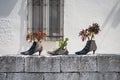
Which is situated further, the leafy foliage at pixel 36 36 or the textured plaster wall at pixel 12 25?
the textured plaster wall at pixel 12 25

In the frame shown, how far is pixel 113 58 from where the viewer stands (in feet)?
22.6

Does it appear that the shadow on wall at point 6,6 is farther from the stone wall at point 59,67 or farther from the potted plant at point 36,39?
the stone wall at point 59,67

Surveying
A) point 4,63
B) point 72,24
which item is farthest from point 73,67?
point 72,24

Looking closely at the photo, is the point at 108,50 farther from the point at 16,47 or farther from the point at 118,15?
the point at 16,47

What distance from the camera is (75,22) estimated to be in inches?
379

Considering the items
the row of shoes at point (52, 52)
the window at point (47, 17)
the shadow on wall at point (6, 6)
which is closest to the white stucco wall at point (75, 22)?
the shadow on wall at point (6, 6)

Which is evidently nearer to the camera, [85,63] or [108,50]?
[85,63]

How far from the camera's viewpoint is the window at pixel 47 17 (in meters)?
9.68

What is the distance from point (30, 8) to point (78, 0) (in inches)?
47.3

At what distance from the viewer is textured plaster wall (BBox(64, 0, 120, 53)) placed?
961cm

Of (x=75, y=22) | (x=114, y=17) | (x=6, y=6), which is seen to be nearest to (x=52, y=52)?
(x=75, y=22)

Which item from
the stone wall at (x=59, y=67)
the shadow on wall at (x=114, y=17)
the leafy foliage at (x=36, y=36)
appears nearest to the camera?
the stone wall at (x=59, y=67)

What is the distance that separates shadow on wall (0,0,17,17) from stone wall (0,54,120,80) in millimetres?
2956

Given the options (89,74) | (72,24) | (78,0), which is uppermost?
(78,0)
